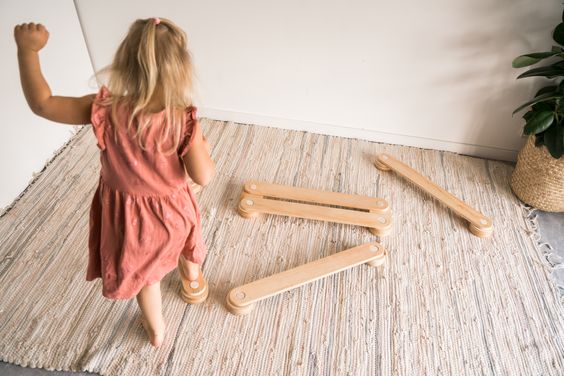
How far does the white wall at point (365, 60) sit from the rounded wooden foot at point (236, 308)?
893mm

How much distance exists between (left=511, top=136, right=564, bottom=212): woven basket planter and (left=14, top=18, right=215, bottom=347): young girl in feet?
3.93

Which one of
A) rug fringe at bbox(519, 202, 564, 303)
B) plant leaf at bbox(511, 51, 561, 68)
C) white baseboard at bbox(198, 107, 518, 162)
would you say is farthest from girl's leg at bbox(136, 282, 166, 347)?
plant leaf at bbox(511, 51, 561, 68)

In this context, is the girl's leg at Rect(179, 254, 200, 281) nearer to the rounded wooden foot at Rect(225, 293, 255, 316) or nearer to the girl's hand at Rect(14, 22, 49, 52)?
the rounded wooden foot at Rect(225, 293, 255, 316)

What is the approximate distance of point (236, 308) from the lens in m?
1.17

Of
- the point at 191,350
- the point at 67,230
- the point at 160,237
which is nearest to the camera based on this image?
the point at 160,237

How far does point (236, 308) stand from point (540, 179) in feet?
3.70

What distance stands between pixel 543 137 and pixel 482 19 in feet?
1.45

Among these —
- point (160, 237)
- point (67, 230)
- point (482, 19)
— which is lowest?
point (67, 230)

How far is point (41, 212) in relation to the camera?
4.70 feet

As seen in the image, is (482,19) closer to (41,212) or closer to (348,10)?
(348,10)

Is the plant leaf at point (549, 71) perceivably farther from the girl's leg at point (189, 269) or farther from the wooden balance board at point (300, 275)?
the girl's leg at point (189, 269)

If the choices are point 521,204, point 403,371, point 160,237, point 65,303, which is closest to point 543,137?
point 521,204

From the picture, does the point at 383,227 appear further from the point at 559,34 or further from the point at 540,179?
the point at 559,34

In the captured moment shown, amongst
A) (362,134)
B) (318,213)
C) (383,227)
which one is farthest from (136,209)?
(362,134)
